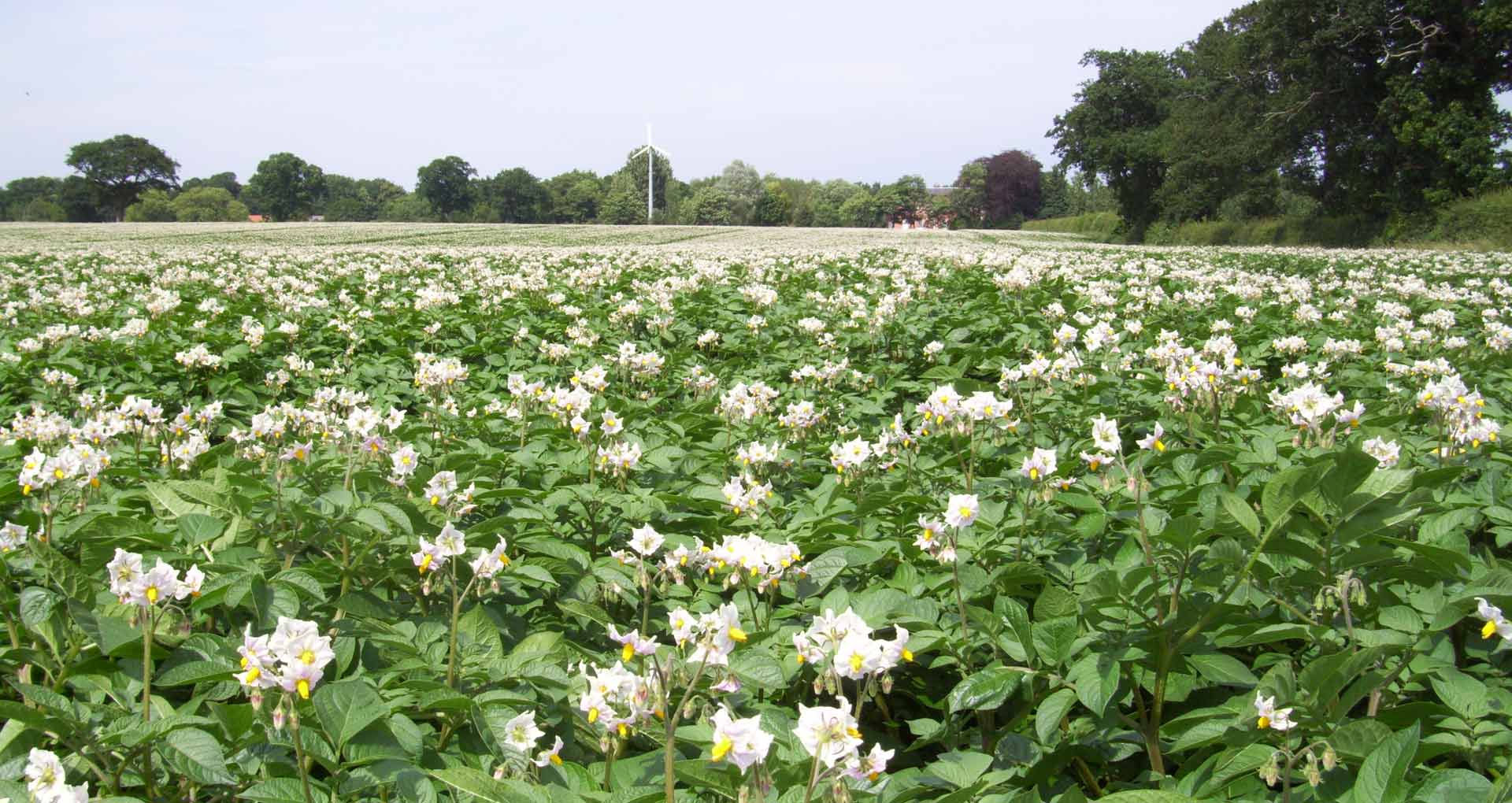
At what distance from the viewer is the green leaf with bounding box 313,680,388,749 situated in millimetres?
1916

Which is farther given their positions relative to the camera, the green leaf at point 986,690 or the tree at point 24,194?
the tree at point 24,194

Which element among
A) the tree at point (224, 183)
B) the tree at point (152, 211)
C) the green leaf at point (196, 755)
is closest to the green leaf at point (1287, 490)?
the green leaf at point (196, 755)

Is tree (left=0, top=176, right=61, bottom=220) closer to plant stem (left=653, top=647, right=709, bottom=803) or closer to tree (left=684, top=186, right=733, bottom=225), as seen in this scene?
tree (left=684, top=186, right=733, bottom=225)

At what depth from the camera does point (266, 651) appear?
175 centimetres

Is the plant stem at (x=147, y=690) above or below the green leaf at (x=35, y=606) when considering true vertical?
below

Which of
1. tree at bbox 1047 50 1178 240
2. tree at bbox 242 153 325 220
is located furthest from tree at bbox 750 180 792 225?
tree at bbox 1047 50 1178 240

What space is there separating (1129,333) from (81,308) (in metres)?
9.57

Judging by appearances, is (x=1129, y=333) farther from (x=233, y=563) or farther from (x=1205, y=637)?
(x=233, y=563)

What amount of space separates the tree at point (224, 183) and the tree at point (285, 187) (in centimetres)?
1808

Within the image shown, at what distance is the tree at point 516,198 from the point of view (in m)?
Result: 117

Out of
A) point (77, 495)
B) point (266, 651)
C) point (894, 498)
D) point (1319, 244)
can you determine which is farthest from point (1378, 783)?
point (1319, 244)

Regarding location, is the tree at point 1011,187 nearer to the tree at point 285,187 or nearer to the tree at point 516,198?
the tree at point 516,198

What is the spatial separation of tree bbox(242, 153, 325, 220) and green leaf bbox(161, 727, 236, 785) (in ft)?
415

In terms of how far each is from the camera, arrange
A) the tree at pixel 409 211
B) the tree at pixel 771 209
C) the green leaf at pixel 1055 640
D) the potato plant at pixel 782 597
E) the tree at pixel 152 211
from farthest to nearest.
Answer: the tree at pixel 409 211
the tree at pixel 771 209
the tree at pixel 152 211
the green leaf at pixel 1055 640
the potato plant at pixel 782 597
